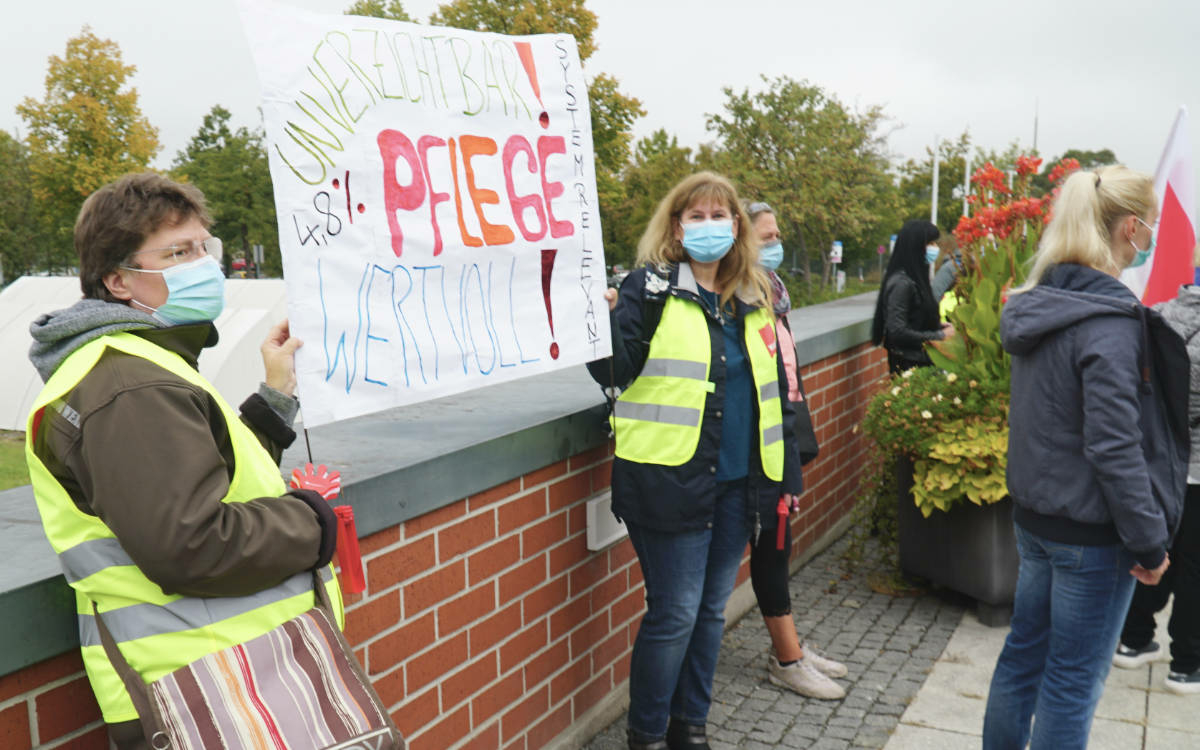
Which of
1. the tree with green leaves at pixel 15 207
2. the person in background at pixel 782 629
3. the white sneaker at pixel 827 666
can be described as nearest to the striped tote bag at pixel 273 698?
the person in background at pixel 782 629

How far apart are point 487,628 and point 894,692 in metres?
1.99

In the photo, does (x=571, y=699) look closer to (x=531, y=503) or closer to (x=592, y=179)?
(x=531, y=503)

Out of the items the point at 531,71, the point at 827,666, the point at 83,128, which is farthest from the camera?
the point at 83,128

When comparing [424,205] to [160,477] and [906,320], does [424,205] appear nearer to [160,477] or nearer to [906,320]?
[160,477]

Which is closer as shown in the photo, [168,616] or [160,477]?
[160,477]

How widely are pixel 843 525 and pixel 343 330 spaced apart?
4880 millimetres

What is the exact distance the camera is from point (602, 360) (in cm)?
330

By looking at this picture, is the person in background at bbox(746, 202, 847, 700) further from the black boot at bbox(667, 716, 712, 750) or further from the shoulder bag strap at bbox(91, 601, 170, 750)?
the shoulder bag strap at bbox(91, 601, 170, 750)

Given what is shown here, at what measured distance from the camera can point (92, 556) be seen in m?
1.68

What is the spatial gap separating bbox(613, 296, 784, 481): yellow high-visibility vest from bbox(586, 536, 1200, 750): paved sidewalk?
116cm

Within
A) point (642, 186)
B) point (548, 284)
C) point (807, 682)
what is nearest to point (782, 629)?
point (807, 682)

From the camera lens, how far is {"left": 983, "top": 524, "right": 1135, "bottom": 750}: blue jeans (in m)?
2.81

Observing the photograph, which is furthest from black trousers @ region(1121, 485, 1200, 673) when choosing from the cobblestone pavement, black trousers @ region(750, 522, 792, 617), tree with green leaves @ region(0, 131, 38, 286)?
tree with green leaves @ region(0, 131, 38, 286)

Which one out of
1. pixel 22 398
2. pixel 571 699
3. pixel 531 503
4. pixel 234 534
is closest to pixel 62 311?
pixel 234 534
